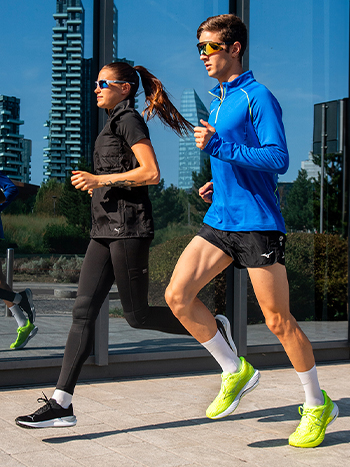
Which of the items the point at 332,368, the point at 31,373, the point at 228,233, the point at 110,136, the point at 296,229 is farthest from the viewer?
the point at 296,229

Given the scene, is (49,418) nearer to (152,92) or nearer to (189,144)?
(152,92)

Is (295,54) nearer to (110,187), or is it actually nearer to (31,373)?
(110,187)

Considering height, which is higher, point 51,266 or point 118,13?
point 118,13

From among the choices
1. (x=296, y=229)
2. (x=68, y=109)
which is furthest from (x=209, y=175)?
(x=68, y=109)

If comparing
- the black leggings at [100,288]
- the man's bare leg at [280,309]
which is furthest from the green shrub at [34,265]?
the man's bare leg at [280,309]

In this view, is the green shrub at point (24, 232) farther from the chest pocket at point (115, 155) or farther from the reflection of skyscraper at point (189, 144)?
the chest pocket at point (115, 155)

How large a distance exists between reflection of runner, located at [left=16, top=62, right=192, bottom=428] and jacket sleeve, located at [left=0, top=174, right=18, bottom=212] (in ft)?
4.99

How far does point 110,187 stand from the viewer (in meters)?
3.64

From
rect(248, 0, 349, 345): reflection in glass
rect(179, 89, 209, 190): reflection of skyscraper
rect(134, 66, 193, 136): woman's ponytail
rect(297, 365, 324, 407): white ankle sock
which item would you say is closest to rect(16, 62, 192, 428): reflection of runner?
rect(134, 66, 193, 136): woman's ponytail

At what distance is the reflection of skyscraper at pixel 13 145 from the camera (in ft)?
16.4

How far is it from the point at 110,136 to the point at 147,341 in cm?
224

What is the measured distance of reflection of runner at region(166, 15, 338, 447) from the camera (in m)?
3.36

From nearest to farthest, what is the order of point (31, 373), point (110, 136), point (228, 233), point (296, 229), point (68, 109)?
point (228, 233), point (110, 136), point (31, 373), point (68, 109), point (296, 229)

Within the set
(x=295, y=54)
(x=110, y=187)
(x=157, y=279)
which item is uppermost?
(x=295, y=54)
